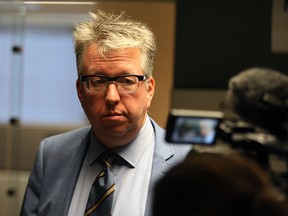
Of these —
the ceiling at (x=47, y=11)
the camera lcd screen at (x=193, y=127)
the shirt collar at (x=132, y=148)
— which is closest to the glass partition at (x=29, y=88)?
the ceiling at (x=47, y=11)

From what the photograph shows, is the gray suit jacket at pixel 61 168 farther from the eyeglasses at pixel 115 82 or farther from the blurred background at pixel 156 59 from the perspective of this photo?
the blurred background at pixel 156 59

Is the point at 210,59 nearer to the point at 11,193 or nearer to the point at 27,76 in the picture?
the point at 27,76

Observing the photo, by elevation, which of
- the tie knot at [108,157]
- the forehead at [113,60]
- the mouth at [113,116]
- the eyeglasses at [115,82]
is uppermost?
the forehead at [113,60]

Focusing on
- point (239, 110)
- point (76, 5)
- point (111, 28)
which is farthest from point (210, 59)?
point (239, 110)

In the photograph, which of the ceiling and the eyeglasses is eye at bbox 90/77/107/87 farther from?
the ceiling

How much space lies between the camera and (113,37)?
121 cm

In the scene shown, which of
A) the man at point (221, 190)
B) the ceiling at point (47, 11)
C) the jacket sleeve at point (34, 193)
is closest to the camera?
the man at point (221, 190)

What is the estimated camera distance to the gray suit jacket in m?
1.22

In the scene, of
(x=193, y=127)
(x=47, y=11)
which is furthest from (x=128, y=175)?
(x=47, y=11)

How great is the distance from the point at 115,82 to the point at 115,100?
0.05 m

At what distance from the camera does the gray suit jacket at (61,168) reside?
122 cm

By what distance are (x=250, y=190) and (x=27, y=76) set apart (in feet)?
6.72

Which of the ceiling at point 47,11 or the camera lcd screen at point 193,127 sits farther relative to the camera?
the ceiling at point 47,11

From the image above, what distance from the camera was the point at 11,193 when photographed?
2404 mm
